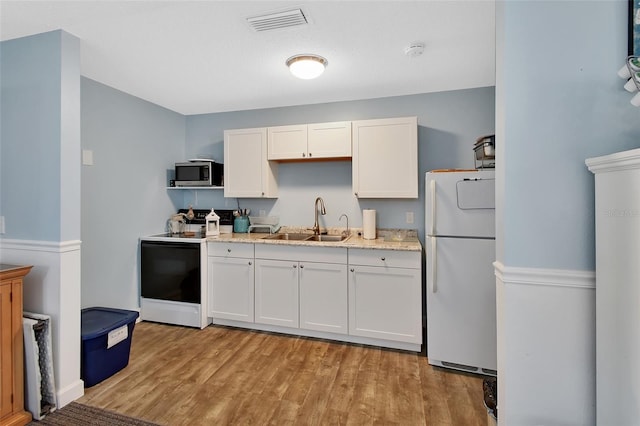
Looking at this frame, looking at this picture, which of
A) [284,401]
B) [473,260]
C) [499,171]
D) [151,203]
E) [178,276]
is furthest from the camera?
[151,203]

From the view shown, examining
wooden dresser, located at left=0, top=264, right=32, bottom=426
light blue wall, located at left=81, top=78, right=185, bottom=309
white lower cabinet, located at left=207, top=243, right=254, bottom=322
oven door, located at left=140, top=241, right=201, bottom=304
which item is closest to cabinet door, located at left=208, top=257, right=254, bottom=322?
white lower cabinet, located at left=207, top=243, right=254, bottom=322

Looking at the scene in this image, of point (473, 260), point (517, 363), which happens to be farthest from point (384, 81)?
point (517, 363)

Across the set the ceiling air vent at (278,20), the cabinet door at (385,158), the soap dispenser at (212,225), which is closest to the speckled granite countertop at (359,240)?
the soap dispenser at (212,225)

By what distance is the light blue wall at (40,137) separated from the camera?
73.3 inches

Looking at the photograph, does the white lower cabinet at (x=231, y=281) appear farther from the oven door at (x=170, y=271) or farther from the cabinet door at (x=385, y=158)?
the cabinet door at (x=385, y=158)

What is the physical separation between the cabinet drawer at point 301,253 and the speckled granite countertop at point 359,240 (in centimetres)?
4

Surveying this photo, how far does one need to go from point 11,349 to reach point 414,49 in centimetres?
303

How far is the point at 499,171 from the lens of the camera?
3.92 feet

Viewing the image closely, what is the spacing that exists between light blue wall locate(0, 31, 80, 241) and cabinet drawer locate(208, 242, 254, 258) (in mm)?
→ 1181

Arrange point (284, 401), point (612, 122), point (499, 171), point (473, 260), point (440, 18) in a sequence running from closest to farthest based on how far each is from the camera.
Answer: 1. point (612, 122)
2. point (499, 171)
3. point (440, 18)
4. point (284, 401)
5. point (473, 260)

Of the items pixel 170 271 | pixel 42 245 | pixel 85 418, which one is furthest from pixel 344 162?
pixel 85 418

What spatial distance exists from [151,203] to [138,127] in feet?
2.64

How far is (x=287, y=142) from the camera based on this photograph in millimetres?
3115

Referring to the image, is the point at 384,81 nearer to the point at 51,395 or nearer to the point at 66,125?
the point at 66,125
